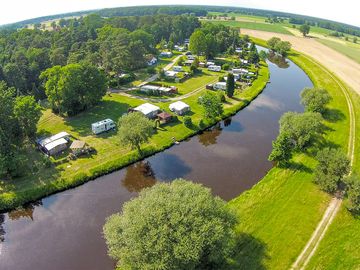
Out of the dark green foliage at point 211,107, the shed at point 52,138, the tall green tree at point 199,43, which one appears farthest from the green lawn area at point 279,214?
the tall green tree at point 199,43

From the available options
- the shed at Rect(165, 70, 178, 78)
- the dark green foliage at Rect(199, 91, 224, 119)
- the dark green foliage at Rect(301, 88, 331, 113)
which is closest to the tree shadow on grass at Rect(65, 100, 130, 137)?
the dark green foliage at Rect(199, 91, 224, 119)

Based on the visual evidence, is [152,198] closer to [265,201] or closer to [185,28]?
[265,201]

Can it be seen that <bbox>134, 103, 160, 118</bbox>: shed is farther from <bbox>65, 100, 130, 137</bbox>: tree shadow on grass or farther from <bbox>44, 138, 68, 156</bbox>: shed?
<bbox>44, 138, 68, 156</bbox>: shed

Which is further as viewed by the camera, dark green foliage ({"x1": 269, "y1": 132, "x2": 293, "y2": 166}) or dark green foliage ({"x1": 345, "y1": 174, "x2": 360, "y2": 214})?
dark green foliage ({"x1": 269, "y1": 132, "x2": 293, "y2": 166})

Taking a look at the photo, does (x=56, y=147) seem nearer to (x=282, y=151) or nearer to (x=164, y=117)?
(x=164, y=117)

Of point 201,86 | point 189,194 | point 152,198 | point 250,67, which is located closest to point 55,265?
point 152,198

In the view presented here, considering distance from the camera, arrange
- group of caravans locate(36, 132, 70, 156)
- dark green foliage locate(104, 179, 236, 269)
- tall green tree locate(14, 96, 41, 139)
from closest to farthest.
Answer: dark green foliage locate(104, 179, 236, 269) < group of caravans locate(36, 132, 70, 156) < tall green tree locate(14, 96, 41, 139)

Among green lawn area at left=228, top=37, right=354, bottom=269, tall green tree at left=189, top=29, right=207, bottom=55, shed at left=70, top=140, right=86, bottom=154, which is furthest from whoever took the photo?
tall green tree at left=189, top=29, right=207, bottom=55
